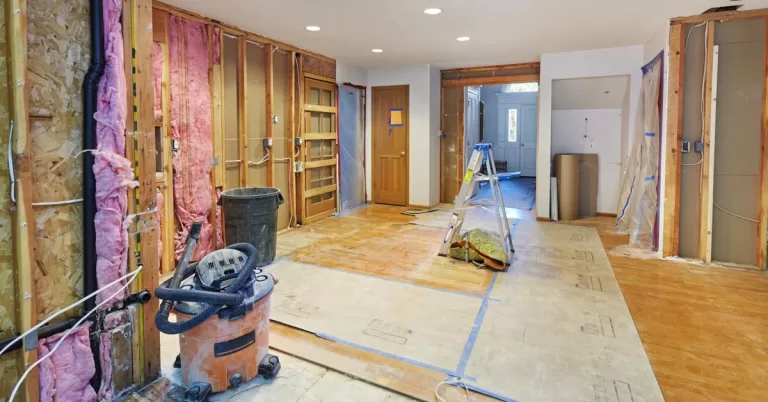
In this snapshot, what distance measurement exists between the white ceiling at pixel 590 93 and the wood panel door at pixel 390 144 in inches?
97.2

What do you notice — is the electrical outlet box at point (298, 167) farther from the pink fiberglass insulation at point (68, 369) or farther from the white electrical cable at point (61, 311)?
the pink fiberglass insulation at point (68, 369)

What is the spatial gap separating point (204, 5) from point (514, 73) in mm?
4846

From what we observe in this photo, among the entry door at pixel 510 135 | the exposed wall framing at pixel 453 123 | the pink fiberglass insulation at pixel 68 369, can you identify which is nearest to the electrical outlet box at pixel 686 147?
the exposed wall framing at pixel 453 123

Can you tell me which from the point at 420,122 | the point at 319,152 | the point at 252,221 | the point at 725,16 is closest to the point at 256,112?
the point at 319,152

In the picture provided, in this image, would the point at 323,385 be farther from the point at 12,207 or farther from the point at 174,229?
the point at 174,229

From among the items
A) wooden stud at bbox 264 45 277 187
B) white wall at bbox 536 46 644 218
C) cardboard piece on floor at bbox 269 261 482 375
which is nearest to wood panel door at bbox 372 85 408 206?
white wall at bbox 536 46 644 218

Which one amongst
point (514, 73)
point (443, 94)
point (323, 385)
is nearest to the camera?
point (323, 385)

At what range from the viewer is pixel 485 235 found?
441 cm

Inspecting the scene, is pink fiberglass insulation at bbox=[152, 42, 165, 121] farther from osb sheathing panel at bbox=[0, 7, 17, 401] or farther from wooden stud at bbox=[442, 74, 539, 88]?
wooden stud at bbox=[442, 74, 539, 88]

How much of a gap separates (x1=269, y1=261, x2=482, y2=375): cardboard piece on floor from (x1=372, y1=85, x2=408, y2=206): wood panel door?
3882 mm

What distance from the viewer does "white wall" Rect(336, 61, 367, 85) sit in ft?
22.4

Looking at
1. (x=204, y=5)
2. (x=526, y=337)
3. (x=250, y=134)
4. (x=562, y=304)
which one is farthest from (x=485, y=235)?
(x=204, y=5)

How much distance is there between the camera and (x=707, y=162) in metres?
4.23

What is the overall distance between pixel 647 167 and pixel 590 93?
6.60 feet
